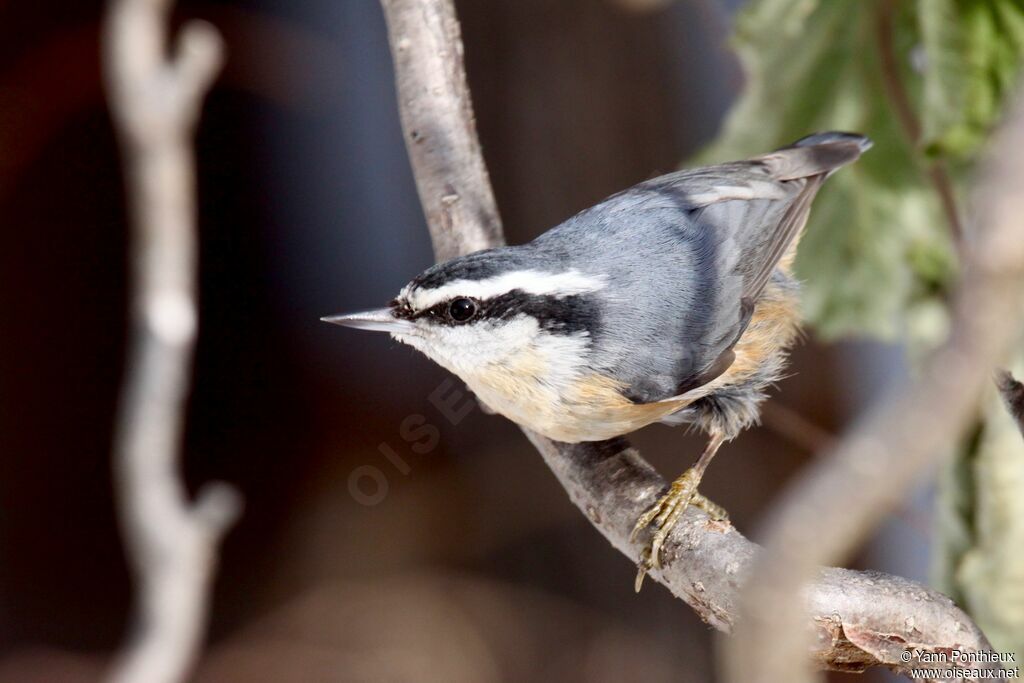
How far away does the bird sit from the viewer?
1.38m

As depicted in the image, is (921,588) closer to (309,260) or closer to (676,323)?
(676,323)

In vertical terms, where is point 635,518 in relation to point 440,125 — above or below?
below

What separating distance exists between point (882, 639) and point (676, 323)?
564mm

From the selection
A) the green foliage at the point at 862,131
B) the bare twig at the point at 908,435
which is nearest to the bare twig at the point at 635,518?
the green foliage at the point at 862,131

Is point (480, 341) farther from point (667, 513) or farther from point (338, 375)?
point (338, 375)

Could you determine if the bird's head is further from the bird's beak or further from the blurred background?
the blurred background

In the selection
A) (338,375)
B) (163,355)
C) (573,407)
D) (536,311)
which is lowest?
(338,375)

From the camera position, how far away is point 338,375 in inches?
132

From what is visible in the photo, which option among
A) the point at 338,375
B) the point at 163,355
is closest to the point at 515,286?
the point at 163,355

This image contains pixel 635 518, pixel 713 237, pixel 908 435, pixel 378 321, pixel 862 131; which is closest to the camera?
pixel 908 435

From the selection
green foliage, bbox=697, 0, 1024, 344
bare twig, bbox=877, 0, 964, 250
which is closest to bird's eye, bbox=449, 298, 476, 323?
green foliage, bbox=697, 0, 1024, 344

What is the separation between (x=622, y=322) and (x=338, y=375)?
205 cm

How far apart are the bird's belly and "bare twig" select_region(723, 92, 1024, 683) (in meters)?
0.93

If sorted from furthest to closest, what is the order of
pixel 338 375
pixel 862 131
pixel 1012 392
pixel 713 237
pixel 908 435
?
pixel 338 375, pixel 862 131, pixel 713 237, pixel 1012 392, pixel 908 435
